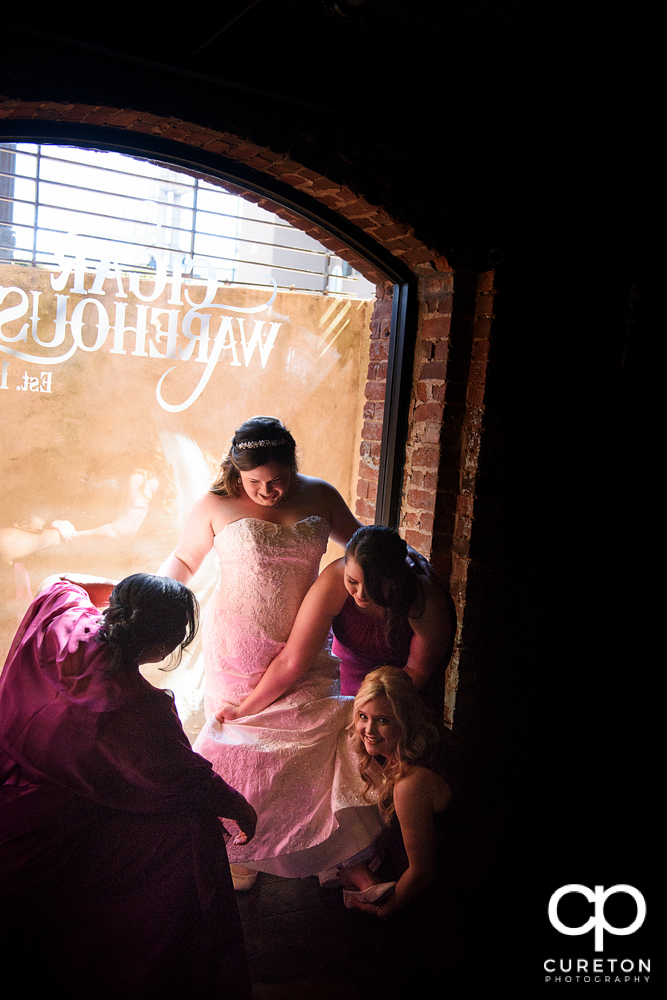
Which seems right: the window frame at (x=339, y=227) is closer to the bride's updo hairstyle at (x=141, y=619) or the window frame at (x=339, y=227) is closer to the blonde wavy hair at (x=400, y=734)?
the blonde wavy hair at (x=400, y=734)

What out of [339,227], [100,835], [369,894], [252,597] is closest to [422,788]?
[369,894]

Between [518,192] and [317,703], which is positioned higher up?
[518,192]

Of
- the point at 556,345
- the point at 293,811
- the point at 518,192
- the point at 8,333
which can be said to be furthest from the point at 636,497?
the point at 8,333

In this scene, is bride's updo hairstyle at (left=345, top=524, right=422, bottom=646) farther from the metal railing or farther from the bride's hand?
the metal railing

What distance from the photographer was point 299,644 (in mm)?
2410

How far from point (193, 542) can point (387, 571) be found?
633 millimetres

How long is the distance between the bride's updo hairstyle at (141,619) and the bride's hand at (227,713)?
413 millimetres

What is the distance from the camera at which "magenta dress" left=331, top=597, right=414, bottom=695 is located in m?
2.44

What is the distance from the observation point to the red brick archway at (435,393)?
9.23 feet

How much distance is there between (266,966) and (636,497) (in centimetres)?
237

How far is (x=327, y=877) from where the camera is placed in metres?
2.29

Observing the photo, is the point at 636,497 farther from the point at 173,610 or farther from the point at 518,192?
the point at 173,610

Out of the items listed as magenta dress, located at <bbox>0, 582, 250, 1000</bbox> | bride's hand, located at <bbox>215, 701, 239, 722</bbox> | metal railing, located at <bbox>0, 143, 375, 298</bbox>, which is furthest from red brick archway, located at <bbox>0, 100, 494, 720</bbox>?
magenta dress, located at <bbox>0, 582, 250, 1000</bbox>

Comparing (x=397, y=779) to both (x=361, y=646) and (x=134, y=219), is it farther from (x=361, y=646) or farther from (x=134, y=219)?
(x=134, y=219)
